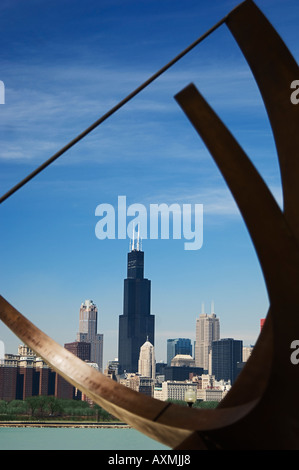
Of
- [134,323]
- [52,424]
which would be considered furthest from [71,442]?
[134,323]

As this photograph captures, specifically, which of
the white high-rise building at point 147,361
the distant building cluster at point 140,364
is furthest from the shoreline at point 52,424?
the white high-rise building at point 147,361

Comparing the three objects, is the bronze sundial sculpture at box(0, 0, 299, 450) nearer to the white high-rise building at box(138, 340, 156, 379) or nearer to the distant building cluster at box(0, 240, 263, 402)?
the distant building cluster at box(0, 240, 263, 402)

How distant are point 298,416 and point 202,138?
285 cm

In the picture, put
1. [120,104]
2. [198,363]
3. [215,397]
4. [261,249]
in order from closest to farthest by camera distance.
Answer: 1. [261,249]
2. [120,104]
3. [215,397]
4. [198,363]

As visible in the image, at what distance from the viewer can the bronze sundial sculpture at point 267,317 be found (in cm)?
632

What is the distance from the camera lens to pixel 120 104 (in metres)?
8.42

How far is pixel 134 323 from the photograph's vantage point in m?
184

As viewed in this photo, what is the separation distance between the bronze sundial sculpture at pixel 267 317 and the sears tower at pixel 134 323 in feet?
540

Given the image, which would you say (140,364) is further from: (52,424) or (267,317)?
(267,317)

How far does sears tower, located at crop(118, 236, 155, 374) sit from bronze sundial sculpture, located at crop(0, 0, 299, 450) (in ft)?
540

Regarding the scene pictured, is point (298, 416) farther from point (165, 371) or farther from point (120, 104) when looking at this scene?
point (165, 371)

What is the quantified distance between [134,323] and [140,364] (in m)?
18.9
